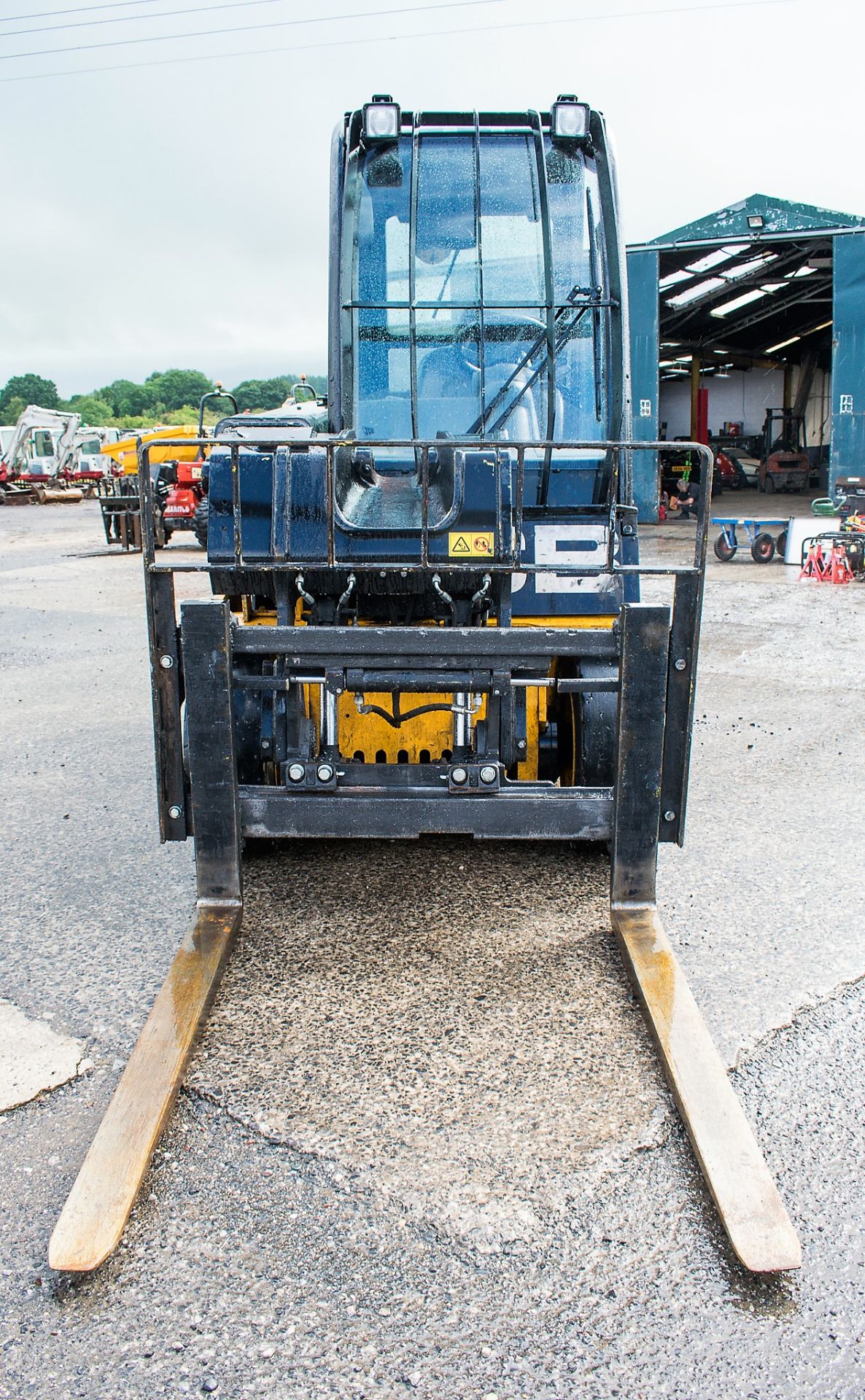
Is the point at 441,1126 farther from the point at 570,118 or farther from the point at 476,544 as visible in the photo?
the point at 570,118

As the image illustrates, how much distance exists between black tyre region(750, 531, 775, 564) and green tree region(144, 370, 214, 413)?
111 metres

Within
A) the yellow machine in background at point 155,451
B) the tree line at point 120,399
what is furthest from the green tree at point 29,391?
the yellow machine in background at point 155,451

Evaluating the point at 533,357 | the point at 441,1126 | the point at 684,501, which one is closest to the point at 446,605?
the point at 533,357

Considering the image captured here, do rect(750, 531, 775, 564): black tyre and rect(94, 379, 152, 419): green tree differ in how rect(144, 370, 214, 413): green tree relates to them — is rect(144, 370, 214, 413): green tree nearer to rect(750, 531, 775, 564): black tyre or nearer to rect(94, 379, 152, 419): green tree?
rect(94, 379, 152, 419): green tree

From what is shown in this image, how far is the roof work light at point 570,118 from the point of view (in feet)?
16.1

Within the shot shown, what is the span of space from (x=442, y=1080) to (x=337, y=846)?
1943 millimetres

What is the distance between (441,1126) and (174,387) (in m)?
129

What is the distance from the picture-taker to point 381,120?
16.4ft

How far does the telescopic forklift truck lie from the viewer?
3.40 meters

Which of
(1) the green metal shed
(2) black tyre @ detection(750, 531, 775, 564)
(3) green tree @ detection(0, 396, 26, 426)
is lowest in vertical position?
(2) black tyre @ detection(750, 531, 775, 564)

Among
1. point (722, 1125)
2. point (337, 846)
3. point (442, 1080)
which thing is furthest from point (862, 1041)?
point (337, 846)

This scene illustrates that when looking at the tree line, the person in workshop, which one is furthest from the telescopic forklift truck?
the tree line

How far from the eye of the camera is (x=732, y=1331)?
2260mm

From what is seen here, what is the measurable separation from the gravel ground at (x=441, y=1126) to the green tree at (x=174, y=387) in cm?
12088
